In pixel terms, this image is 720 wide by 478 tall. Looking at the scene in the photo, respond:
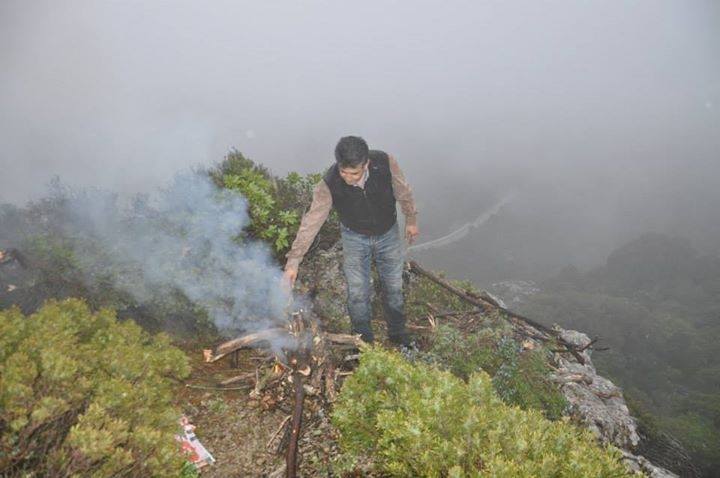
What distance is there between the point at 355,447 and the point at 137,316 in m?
3.59

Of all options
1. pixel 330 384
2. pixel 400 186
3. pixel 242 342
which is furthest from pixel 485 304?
pixel 242 342

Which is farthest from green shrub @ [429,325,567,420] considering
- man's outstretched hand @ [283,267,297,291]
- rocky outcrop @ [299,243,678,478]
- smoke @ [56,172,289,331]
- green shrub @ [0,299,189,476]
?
green shrub @ [0,299,189,476]

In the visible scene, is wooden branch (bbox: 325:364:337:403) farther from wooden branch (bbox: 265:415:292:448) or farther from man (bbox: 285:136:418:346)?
man (bbox: 285:136:418:346)

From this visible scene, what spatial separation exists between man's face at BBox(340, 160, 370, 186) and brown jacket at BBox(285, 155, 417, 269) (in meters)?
0.28

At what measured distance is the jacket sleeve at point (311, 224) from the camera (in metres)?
4.37

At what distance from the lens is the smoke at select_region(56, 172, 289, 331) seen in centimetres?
515

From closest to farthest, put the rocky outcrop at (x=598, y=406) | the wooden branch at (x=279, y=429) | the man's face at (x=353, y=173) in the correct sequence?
the wooden branch at (x=279, y=429), the man's face at (x=353, y=173), the rocky outcrop at (x=598, y=406)

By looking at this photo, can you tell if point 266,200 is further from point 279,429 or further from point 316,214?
point 279,429

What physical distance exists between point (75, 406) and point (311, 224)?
267 cm

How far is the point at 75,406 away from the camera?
226 centimetres

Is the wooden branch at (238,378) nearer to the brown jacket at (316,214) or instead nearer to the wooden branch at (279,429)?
the wooden branch at (279,429)

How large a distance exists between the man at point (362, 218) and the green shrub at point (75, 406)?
183 cm

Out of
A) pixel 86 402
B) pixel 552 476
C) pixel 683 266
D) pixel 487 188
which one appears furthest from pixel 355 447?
pixel 487 188

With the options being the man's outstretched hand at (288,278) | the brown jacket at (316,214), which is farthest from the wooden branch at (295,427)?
the brown jacket at (316,214)
